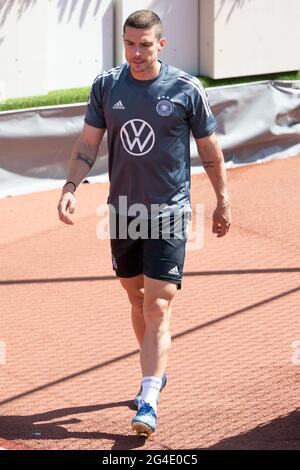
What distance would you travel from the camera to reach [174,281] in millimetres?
6055

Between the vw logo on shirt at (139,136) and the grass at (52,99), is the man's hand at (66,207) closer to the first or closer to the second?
the vw logo on shirt at (139,136)

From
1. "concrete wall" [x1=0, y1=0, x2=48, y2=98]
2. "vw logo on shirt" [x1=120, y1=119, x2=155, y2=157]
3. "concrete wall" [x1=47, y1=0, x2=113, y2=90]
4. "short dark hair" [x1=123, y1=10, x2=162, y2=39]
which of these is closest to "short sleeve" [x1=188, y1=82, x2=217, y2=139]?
"vw logo on shirt" [x1=120, y1=119, x2=155, y2=157]

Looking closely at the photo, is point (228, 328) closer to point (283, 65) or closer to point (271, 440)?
point (271, 440)

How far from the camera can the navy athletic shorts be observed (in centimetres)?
602

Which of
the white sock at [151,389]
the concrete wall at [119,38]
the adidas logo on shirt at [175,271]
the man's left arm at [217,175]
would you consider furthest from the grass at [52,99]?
the white sock at [151,389]

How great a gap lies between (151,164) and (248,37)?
7535mm

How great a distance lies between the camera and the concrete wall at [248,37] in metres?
12.9

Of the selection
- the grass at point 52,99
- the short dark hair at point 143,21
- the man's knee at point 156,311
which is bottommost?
the man's knee at point 156,311

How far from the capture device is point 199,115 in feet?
19.7

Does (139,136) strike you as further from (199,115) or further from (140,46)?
(140,46)

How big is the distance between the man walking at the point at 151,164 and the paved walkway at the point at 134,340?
1.36 feet

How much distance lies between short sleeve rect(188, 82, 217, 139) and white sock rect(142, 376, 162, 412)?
4.28 feet

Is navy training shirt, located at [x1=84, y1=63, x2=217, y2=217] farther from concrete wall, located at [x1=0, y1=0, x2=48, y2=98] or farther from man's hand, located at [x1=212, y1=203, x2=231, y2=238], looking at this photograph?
concrete wall, located at [x1=0, y1=0, x2=48, y2=98]

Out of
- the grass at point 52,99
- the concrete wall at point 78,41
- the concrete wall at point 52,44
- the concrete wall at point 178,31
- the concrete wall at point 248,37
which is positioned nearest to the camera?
the grass at point 52,99
